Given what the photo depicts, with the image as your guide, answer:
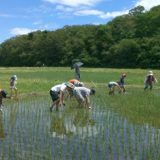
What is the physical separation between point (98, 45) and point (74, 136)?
84.6 metres

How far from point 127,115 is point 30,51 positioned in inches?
3675

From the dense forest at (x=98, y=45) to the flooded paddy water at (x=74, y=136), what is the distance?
195 feet

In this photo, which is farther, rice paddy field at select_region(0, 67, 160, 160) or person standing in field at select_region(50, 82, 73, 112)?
person standing in field at select_region(50, 82, 73, 112)

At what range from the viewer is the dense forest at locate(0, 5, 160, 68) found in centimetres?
8281

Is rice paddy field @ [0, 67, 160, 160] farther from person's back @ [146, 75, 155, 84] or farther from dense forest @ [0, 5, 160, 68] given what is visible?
dense forest @ [0, 5, 160, 68]

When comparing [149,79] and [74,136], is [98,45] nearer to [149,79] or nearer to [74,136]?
[149,79]

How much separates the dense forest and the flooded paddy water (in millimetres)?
59560

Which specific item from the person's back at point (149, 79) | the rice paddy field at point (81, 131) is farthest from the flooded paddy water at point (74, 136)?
the person's back at point (149, 79)

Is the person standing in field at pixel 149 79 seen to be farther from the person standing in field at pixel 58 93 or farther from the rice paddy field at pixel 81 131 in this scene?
the person standing in field at pixel 58 93

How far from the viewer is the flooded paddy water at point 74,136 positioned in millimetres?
10992

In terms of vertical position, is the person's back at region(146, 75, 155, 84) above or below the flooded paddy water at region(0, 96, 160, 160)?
above

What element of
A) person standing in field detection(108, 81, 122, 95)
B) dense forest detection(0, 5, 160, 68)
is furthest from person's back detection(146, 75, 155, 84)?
dense forest detection(0, 5, 160, 68)

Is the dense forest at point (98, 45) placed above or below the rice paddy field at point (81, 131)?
above

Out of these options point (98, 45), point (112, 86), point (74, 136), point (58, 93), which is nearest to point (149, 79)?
point (112, 86)
